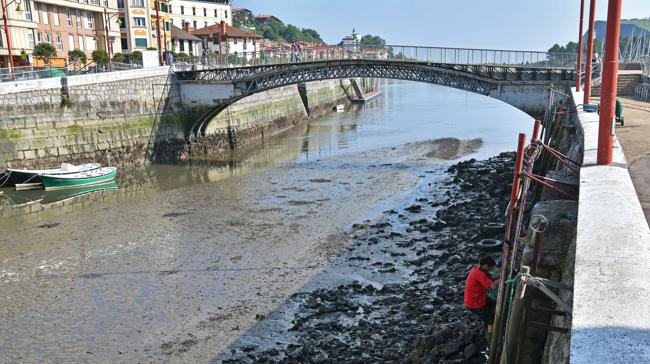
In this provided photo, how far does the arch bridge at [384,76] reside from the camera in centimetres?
3064

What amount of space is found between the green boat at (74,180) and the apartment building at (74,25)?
66.6ft

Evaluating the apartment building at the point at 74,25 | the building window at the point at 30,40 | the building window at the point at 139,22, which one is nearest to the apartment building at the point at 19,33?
the building window at the point at 30,40

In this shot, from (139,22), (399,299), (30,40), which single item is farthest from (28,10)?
(399,299)

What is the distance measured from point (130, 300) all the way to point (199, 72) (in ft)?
80.6

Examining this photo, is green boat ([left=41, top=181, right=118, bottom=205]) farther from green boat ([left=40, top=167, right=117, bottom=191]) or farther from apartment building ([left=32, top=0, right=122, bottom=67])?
apartment building ([left=32, top=0, right=122, bottom=67])

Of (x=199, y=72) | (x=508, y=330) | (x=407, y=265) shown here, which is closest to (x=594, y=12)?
(x=407, y=265)

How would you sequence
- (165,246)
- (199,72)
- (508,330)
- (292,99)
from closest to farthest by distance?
(508,330)
(165,246)
(199,72)
(292,99)

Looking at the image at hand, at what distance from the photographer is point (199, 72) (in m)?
36.8

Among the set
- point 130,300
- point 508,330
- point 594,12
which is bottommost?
point 130,300

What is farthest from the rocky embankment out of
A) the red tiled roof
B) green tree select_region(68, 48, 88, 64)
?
the red tiled roof

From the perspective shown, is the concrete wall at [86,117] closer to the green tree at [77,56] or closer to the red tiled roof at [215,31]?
the green tree at [77,56]

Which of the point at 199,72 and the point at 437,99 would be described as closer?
the point at 199,72

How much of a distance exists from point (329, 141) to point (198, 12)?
58.0 metres

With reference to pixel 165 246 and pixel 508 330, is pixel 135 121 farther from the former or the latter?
pixel 508 330
